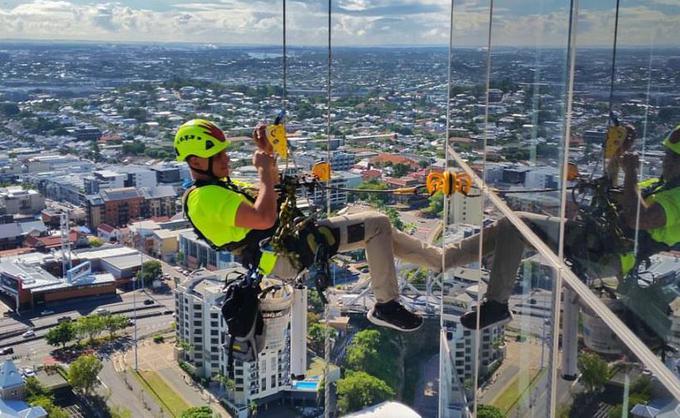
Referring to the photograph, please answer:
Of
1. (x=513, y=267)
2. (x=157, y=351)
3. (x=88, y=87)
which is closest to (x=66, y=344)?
(x=157, y=351)

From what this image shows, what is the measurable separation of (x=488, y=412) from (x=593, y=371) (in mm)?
589

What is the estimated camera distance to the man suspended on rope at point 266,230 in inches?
75.2

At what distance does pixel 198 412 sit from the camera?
446 inches

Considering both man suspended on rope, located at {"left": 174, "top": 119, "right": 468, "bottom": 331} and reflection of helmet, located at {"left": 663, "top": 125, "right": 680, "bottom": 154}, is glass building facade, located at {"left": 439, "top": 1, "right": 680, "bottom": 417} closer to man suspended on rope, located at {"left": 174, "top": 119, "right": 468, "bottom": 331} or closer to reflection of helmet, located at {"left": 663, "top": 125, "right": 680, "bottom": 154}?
reflection of helmet, located at {"left": 663, "top": 125, "right": 680, "bottom": 154}

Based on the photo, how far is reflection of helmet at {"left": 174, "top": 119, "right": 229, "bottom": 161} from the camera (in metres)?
1.97

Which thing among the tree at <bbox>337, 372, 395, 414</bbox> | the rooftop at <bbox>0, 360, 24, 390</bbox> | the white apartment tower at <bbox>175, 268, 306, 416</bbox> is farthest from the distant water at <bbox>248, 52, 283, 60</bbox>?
the tree at <bbox>337, 372, 395, 414</bbox>

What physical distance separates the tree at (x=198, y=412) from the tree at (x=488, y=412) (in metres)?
10.4

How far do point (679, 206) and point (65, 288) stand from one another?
19.7 meters

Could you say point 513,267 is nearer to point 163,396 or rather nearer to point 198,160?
point 198,160

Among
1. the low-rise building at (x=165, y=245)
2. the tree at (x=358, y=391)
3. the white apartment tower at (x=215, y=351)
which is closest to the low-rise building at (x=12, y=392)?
the white apartment tower at (x=215, y=351)

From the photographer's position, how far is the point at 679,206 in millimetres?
590

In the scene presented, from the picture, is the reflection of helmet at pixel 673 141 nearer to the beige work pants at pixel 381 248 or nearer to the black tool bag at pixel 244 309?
the beige work pants at pixel 381 248

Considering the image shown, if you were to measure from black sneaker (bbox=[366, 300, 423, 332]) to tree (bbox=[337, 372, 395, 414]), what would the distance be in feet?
24.8

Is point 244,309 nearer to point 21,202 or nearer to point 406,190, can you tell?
point 406,190
